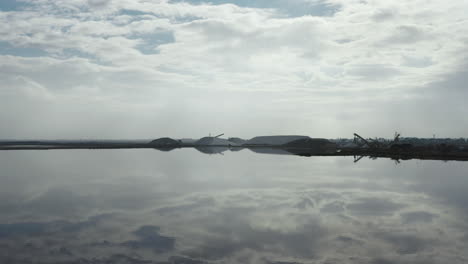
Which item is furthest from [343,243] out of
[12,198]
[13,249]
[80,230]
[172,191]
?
[12,198]

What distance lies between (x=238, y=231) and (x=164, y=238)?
9.86 feet

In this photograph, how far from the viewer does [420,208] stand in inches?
793

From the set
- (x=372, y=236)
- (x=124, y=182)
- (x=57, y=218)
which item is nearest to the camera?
(x=372, y=236)

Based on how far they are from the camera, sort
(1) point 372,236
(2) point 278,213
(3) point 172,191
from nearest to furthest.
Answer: (1) point 372,236, (2) point 278,213, (3) point 172,191

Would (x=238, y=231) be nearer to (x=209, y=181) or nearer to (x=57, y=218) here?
(x=57, y=218)

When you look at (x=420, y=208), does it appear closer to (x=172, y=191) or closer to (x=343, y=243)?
(x=343, y=243)

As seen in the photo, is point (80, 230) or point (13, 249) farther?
point (80, 230)

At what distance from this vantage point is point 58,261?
35.3 feet

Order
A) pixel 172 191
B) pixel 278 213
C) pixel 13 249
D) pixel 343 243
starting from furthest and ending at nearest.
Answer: pixel 172 191 < pixel 278 213 < pixel 343 243 < pixel 13 249

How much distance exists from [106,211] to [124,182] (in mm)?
13870

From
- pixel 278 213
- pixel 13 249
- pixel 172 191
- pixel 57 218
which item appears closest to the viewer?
pixel 13 249

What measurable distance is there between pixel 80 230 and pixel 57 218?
3.23m

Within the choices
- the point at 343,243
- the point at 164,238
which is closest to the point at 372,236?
the point at 343,243

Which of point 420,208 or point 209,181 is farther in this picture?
point 209,181
